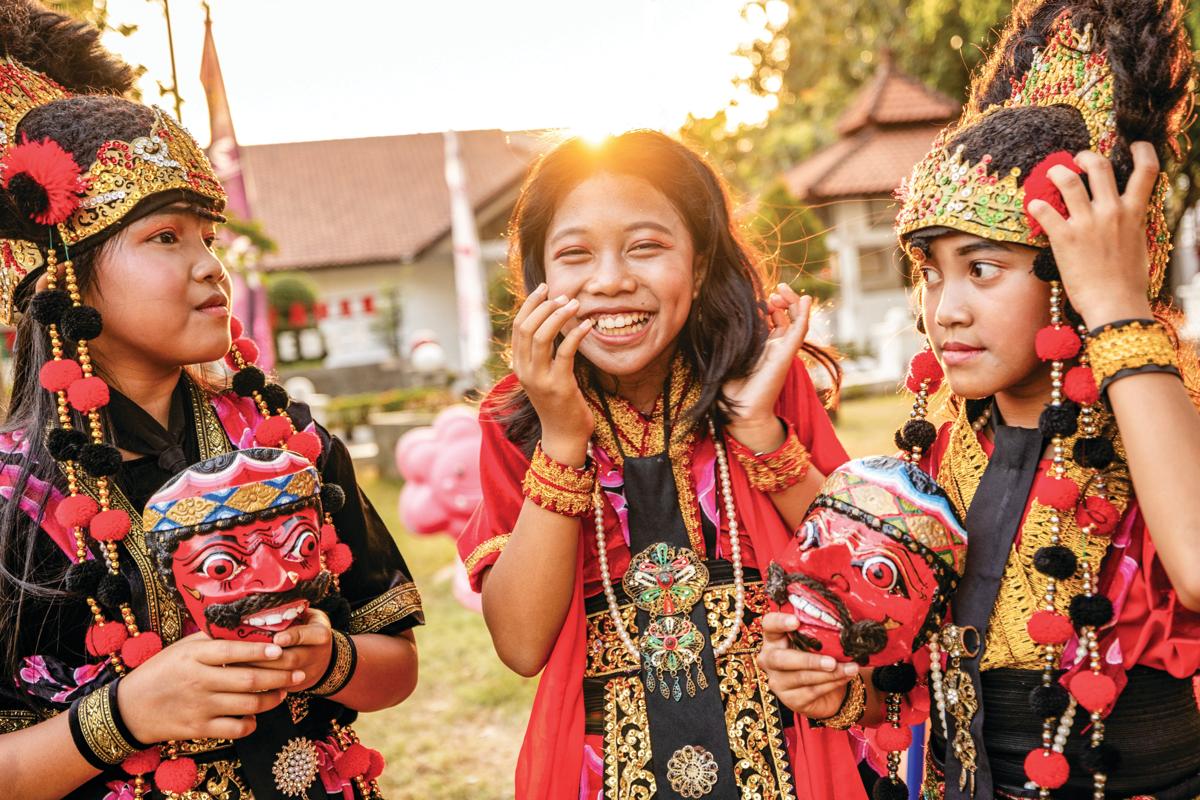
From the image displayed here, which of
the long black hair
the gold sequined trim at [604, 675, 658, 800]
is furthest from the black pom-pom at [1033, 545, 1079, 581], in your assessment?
the gold sequined trim at [604, 675, 658, 800]

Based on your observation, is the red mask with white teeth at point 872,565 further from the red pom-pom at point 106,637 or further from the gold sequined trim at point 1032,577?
the red pom-pom at point 106,637

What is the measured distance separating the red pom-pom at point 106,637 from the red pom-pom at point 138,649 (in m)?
0.02

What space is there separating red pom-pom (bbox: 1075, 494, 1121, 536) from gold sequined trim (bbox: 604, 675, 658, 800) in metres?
0.94

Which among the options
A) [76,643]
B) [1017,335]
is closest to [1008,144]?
[1017,335]

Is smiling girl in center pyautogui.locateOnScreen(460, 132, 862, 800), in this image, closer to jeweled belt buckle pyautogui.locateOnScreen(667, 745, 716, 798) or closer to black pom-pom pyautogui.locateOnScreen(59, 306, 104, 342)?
jeweled belt buckle pyautogui.locateOnScreen(667, 745, 716, 798)

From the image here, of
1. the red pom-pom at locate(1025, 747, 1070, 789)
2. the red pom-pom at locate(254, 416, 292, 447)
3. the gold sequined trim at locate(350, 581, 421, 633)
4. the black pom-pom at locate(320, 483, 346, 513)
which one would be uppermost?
the red pom-pom at locate(254, 416, 292, 447)

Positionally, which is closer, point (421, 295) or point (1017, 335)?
point (1017, 335)

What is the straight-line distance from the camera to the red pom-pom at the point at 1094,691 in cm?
177

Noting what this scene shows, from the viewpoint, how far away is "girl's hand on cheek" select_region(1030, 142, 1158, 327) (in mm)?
1705

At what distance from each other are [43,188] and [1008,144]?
1791mm

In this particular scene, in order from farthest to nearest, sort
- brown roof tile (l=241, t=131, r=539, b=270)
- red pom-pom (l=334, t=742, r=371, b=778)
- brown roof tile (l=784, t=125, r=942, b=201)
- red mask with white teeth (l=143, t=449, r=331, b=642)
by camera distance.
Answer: brown roof tile (l=241, t=131, r=539, b=270) → brown roof tile (l=784, t=125, r=942, b=201) → red pom-pom (l=334, t=742, r=371, b=778) → red mask with white teeth (l=143, t=449, r=331, b=642)

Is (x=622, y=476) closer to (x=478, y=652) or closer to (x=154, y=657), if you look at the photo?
(x=154, y=657)

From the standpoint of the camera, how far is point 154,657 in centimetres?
186

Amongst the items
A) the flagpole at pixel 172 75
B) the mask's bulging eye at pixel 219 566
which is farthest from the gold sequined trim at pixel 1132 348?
the flagpole at pixel 172 75
